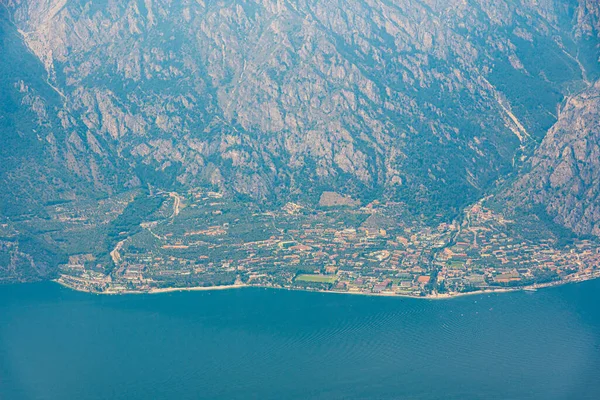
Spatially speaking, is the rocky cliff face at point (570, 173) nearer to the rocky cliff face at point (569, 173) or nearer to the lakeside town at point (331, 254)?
the rocky cliff face at point (569, 173)

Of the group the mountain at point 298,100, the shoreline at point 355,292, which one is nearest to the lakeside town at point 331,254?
the shoreline at point 355,292

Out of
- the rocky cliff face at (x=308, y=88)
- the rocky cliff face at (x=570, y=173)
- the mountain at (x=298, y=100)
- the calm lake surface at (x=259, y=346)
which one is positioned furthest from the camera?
the rocky cliff face at (x=308, y=88)

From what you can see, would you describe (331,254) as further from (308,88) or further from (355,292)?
(308,88)

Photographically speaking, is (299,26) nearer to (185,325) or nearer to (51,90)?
(51,90)

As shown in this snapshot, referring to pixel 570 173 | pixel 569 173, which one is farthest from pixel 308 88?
pixel 570 173

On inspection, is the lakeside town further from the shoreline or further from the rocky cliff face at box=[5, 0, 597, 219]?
the rocky cliff face at box=[5, 0, 597, 219]

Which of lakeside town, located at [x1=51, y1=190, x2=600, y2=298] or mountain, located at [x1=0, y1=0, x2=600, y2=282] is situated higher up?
mountain, located at [x1=0, y1=0, x2=600, y2=282]

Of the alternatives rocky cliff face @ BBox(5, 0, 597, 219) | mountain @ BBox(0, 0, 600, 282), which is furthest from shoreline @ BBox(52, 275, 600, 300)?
rocky cliff face @ BBox(5, 0, 597, 219)

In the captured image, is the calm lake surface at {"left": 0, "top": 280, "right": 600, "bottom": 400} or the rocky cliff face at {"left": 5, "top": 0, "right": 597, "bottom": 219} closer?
the calm lake surface at {"left": 0, "top": 280, "right": 600, "bottom": 400}
